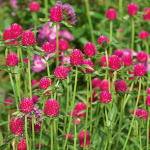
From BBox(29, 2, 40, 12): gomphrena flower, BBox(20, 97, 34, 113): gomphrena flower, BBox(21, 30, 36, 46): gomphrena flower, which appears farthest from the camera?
BBox(29, 2, 40, 12): gomphrena flower

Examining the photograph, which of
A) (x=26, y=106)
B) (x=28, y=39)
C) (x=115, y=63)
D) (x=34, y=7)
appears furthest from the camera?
(x=34, y=7)

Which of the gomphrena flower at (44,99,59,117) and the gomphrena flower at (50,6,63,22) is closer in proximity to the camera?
the gomphrena flower at (44,99,59,117)

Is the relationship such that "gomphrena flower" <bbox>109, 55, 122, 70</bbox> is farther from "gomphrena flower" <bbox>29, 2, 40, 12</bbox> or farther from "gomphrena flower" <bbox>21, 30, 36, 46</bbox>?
"gomphrena flower" <bbox>29, 2, 40, 12</bbox>

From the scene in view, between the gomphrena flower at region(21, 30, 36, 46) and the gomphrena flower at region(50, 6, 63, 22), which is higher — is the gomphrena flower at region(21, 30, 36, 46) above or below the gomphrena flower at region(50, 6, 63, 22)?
below

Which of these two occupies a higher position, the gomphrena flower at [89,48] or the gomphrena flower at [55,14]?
the gomphrena flower at [55,14]

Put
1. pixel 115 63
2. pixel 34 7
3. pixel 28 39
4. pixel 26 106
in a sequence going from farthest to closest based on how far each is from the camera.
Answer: pixel 34 7
pixel 115 63
pixel 28 39
pixel 26 106

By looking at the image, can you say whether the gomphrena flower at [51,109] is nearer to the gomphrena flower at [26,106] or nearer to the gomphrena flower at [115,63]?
the gomphrena flower at [26,106]

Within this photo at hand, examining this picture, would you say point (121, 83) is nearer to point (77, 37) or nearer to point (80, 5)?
point (77, 37)

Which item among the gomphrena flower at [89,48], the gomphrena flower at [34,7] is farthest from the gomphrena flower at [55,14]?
the gomphrena flower at [34,7]

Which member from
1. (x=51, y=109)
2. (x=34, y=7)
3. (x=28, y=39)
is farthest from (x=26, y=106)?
(x=34, y=7)

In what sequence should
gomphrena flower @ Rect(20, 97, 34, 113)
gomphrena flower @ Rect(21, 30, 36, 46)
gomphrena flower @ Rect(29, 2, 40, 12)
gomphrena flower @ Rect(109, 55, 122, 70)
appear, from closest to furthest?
gomphrena flower @ Rect(20, 97, 34, 113), gomphrena flower @ Rect(21, 30, 36, 46), gomphrena flower @ Rect(109, 55, 122, 70), gomphrena flower @ Rect(29, 2, 40, 12)

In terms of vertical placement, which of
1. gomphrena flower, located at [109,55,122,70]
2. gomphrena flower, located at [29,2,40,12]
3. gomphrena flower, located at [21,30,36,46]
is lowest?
gomphrena flower, located at [109,55,122,70]

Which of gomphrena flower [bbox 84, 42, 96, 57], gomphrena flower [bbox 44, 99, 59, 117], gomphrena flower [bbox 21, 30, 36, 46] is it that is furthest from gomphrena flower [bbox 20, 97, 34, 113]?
gomphrena flower [bbox 84, 42, 96, 57]

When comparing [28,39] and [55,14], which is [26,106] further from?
[55,14]
